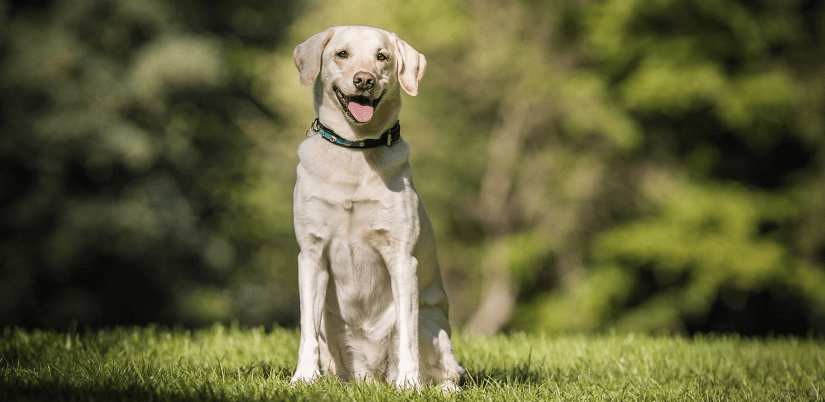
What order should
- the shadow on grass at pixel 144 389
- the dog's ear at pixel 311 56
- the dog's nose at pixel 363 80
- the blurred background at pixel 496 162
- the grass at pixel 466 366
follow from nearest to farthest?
the shadow on grass at pixel 144 389 → the grass at pixel 466 366 → the dog's nose at pixel 363 80 → the dog's ear at pixel 311 56 → the blurred background at pixel 496 162

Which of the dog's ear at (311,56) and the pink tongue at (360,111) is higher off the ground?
the dog's ear at (311,56)

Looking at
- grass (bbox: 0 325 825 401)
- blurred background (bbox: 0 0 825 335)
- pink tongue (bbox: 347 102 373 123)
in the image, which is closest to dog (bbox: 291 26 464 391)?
pink tongue (bbox: 347 102 373 123)

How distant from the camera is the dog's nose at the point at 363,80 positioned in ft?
12.1

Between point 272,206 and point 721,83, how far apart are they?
835 cm

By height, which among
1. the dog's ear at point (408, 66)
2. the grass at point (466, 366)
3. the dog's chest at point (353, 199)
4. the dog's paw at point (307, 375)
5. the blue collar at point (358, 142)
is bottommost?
the grass at point (466, 366)

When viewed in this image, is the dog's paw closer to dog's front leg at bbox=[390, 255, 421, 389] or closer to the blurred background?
dog's front leg at bbox=[390, 255, 421, 389]

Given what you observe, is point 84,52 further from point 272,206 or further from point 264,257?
point 264,257

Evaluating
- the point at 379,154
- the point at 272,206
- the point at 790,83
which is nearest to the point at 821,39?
the point at 790,83

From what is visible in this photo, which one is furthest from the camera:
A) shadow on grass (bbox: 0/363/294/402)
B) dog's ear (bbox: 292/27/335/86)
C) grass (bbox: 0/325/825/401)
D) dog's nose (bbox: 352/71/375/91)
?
dog's ear (bbox: 292/27/335/86)

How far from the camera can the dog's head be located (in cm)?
376

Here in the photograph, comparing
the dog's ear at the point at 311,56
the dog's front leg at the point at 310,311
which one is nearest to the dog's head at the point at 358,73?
the dog's ear at the point at 311,56

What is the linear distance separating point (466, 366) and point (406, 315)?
1426 millimetres

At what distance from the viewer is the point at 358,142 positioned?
3.89 meters

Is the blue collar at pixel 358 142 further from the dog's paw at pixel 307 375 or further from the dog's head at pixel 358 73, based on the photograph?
the dog's paw at pixel 307 375
